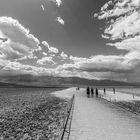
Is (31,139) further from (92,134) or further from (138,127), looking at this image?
(138,127)

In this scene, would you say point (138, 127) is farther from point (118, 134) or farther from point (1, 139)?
point (1, 139)

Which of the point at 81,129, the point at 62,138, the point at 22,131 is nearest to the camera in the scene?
the point at 62,138

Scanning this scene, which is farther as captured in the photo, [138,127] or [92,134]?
[138,127]

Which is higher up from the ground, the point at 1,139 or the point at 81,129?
the point at 81,129

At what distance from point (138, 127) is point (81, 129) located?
3.93m

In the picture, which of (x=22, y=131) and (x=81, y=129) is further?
(x=22, y=131)

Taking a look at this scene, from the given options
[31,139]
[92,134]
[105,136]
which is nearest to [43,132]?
[31,139]

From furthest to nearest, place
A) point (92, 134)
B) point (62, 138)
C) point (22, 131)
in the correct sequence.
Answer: point (22, 131)
point (92, 134)
point (62, 138)

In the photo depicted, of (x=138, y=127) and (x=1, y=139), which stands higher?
(x=138, y=127)

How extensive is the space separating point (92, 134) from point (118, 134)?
150cm

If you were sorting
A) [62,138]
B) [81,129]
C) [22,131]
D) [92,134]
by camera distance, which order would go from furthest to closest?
[22,131], [81,129], [92,134], [62,138]

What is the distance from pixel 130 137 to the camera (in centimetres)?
878

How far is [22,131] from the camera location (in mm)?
11039

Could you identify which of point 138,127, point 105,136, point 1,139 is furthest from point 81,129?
point 1,139
